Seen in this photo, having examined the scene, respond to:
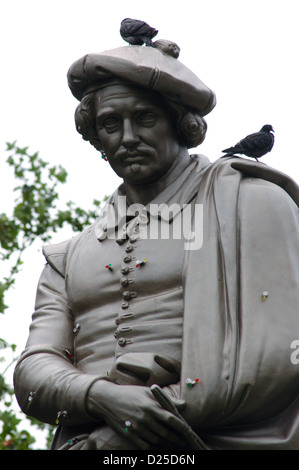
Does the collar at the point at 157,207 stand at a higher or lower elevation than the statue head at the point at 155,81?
lower

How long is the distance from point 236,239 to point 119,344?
0.95 meters

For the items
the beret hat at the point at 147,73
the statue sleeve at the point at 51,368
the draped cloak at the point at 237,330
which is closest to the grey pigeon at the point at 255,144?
the beret hat at the point at 147,73

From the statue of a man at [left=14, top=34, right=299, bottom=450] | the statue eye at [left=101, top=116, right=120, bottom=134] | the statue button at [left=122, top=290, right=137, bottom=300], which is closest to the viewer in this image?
the statue of a man at [left=14, top=34, right=299, bottom=450]

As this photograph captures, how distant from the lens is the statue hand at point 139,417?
6.70 m

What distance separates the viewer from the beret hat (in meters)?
7.73

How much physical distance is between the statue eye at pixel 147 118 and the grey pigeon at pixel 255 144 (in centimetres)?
57

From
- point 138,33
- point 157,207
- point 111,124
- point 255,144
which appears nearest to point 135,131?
point 111,124

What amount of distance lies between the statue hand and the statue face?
1632 millimetres

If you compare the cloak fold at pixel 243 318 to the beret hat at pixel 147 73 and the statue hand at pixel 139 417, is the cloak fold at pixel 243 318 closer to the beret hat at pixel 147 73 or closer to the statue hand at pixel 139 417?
the statue hand at pixel 139 417

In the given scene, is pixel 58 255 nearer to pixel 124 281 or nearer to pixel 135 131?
pixel 124 281

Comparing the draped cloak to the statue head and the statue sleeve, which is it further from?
the statue head

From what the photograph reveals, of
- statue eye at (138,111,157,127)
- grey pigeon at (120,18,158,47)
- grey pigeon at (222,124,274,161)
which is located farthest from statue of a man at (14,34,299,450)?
grey pigeon at (222,124,274,161)

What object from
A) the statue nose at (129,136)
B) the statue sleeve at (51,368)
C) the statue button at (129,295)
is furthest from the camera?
the statue nose at (129,136)

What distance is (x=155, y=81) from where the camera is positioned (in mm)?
7723
